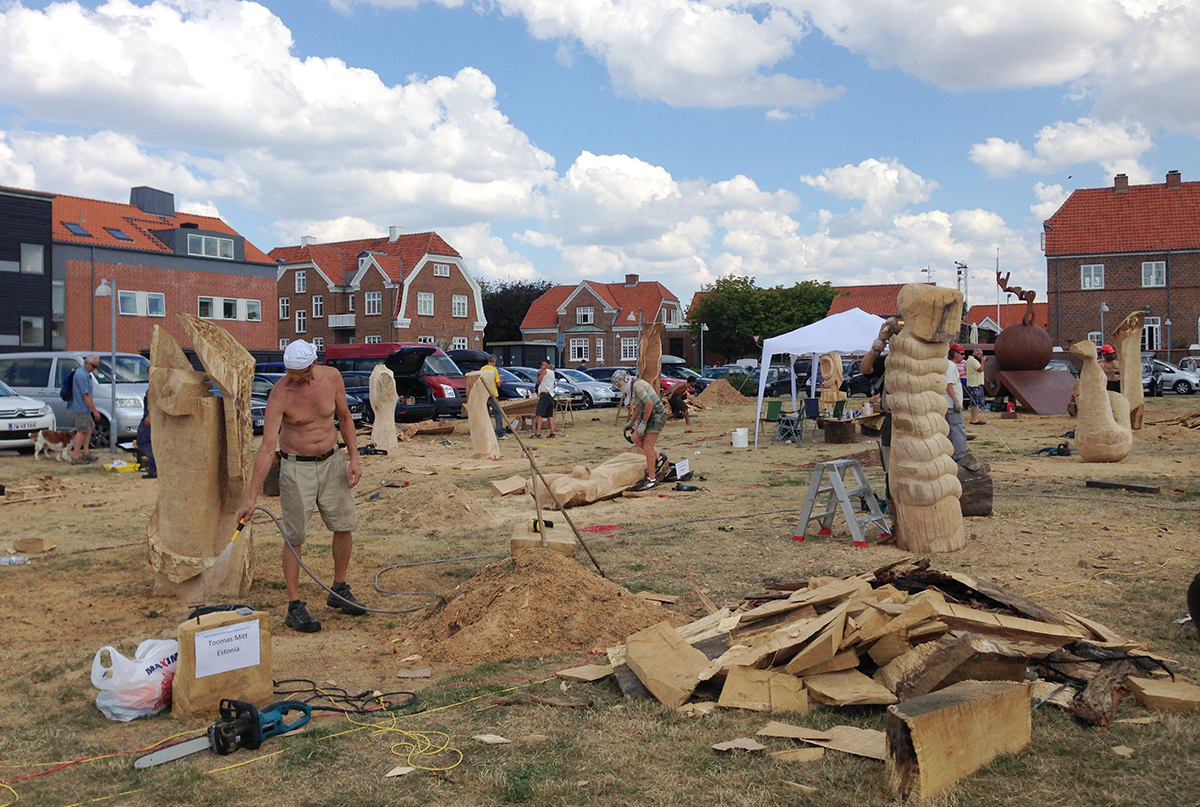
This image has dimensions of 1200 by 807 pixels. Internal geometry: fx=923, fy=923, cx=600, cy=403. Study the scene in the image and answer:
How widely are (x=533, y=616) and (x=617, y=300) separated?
64155 millimetres

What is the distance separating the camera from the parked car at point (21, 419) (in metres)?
15.5

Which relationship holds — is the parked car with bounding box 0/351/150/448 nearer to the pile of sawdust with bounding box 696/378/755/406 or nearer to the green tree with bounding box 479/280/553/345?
the pile of sawdust with bounding box 696/378/755/406

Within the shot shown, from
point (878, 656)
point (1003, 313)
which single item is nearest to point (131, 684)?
point (878, 656)

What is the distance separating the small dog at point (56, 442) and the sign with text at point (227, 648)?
41.5 feet

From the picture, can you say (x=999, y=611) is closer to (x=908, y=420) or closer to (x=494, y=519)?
(x=908, y=420)

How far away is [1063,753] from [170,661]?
4.12 meters

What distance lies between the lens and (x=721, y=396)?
31.7 m

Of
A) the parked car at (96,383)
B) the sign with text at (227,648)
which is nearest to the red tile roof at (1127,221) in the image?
the parked car at (96,383)

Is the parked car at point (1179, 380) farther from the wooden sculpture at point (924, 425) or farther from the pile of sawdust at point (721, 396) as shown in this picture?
the wooden sculpture at point (924, 425)

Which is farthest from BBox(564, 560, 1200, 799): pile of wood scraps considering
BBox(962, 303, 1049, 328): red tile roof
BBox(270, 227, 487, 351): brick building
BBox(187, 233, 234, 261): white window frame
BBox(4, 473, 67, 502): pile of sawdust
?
BBox(962, 303, 1049, 328): red tile roof

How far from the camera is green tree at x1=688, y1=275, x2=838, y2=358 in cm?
6103

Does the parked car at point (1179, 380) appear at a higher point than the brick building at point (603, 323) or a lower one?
lower

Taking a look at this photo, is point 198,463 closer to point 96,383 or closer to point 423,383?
point 96,383

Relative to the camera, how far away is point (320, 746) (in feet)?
13.3
